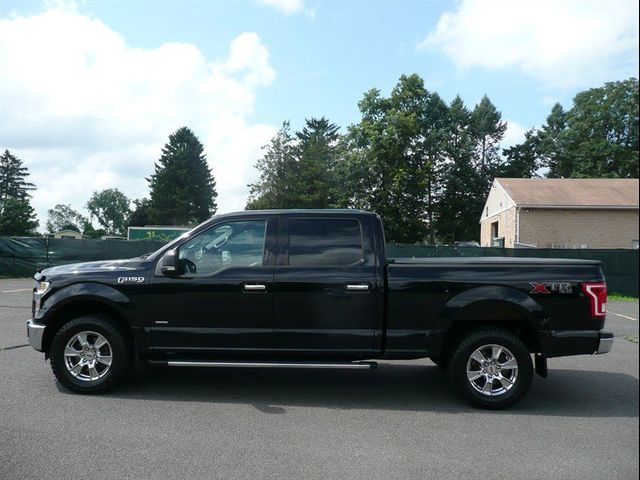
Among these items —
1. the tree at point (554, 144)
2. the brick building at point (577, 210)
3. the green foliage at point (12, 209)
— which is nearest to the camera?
the brick building at point (577, 210)

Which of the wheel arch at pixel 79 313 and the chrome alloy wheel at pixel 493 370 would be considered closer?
the chrome alloy wheel at pixel 493 370

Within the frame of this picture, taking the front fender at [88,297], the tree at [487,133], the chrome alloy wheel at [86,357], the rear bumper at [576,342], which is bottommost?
the chrome alloy wheel at [86,357]

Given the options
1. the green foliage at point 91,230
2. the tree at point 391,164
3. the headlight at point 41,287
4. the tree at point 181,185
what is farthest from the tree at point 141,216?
the headlight at point 41,287

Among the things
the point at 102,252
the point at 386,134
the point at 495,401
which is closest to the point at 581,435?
the point at 495,401

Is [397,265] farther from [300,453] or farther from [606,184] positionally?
[606,184]

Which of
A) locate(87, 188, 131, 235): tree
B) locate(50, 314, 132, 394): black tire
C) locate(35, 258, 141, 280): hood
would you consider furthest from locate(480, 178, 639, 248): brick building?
locate(87, 188, 131, 235): tree

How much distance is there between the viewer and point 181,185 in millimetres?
85000

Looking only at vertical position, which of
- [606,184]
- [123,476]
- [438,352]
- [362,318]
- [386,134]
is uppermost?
[386,134]

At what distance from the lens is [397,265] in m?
5.08

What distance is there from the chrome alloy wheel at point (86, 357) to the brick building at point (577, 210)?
14.0 feet

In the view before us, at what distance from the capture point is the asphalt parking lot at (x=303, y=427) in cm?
353

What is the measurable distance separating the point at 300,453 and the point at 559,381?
3.78m

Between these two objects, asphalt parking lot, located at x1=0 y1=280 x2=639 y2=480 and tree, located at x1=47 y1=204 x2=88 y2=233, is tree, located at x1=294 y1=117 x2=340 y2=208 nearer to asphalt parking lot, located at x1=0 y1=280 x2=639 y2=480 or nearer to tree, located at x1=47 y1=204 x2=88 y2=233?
asphalt parking lot, located at x1=0 y1=280 x2=639 y2=480

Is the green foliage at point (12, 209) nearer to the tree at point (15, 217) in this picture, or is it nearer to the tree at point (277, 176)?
the tree at point (15, 217)
